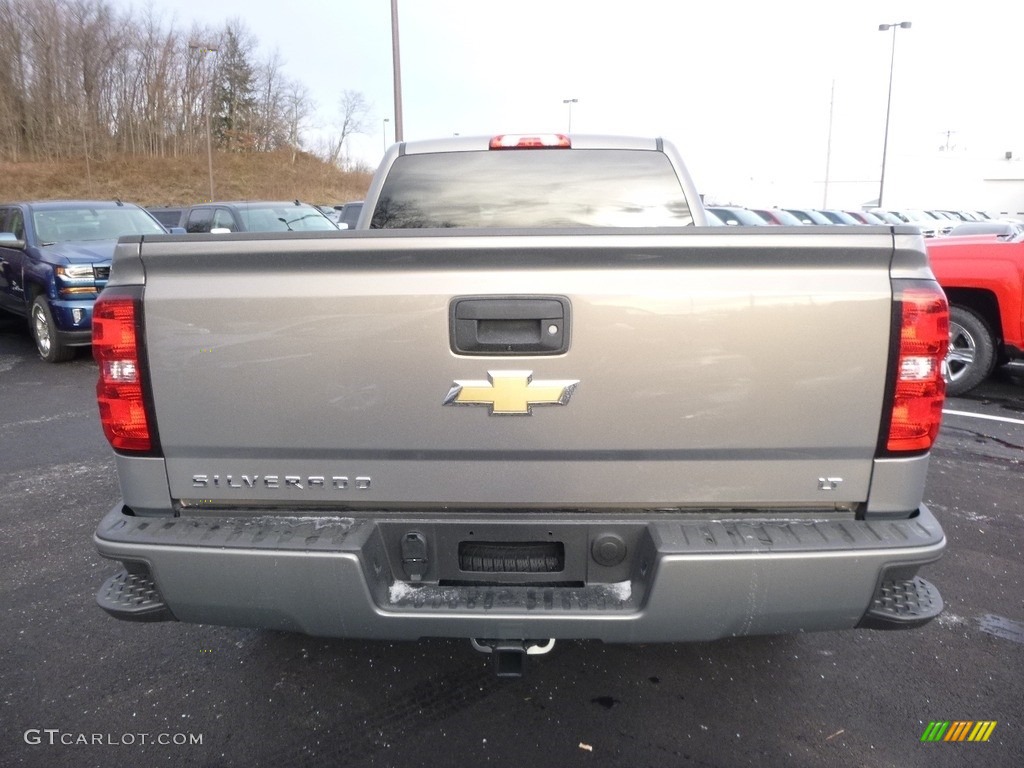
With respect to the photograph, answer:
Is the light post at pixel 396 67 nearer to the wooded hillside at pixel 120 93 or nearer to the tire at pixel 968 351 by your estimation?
the tire at pixel 968 351

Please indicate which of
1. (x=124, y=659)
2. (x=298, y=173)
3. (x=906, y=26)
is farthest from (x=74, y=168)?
(x=124, y=659)

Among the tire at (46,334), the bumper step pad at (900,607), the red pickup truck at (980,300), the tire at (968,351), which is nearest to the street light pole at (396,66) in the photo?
the tire at (46,334)

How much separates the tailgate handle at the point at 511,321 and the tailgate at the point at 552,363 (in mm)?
17

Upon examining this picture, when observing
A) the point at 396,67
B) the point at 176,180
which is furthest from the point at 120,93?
the point at 396,67

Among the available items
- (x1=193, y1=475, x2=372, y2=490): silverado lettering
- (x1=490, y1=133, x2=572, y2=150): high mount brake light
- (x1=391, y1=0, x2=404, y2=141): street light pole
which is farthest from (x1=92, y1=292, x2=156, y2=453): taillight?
(x1=391, y1=0, x2=404, y2=141): street light pole

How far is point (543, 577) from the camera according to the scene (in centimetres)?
215

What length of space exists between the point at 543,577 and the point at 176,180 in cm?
5279

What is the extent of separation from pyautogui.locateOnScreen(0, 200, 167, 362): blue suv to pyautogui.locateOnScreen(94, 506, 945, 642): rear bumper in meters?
7.47

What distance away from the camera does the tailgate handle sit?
1.97 metres

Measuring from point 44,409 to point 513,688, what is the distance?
20.1 feet

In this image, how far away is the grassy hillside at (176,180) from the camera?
1720 inches

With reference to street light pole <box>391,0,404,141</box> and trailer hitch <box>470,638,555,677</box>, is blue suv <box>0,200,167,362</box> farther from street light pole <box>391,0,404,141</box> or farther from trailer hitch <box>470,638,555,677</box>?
trailer hitch <box>470,638,555,677</box>

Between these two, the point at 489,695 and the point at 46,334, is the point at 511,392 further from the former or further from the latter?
the point at 46,334

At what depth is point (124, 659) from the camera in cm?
296
